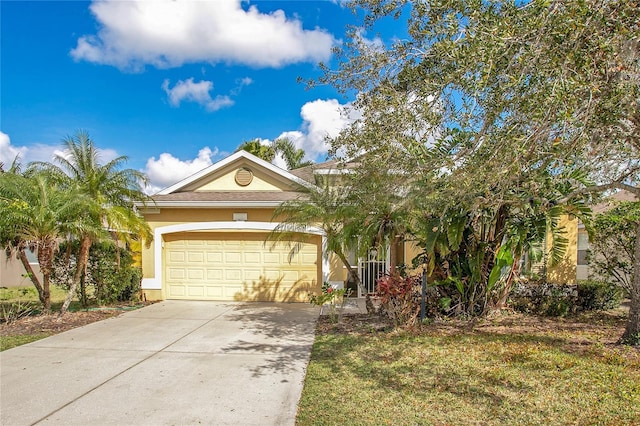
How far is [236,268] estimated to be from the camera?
470 inches

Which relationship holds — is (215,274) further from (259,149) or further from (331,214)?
(259,149)

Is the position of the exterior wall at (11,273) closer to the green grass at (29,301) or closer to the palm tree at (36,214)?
the green grass at (29,301)

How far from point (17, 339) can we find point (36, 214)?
8.51 feet

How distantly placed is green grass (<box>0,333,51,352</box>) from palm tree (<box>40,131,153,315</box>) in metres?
1.57

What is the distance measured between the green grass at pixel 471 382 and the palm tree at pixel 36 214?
645cm

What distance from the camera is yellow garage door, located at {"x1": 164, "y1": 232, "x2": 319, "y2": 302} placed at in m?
11.8

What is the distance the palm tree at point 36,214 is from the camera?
8.27m

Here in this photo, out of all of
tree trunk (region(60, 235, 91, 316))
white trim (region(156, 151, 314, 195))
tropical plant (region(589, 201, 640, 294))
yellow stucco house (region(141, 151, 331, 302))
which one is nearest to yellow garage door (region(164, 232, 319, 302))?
yellow stucco house (region(141, 151, 331, 302))

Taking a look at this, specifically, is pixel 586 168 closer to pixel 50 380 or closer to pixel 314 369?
pixel 314 369

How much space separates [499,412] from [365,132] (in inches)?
154

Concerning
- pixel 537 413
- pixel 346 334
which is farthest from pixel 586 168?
pixel 346 334

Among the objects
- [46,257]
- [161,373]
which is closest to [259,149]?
[46,257]

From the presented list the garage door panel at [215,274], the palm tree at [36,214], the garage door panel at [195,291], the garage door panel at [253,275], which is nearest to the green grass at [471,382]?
the garage door panel at [253,275]

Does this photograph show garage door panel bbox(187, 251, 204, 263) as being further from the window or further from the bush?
the window
